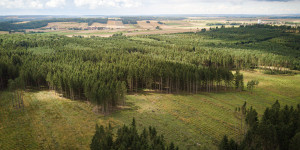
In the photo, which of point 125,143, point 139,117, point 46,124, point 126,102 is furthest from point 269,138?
point 46,124

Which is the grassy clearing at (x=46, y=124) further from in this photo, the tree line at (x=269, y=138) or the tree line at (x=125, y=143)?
the tree line at (x=269, y=138)

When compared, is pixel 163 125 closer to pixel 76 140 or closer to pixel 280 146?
pixel 76 140

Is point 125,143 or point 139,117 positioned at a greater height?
point 125,143

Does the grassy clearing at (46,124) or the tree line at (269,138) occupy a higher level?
the tree line at (269,138)

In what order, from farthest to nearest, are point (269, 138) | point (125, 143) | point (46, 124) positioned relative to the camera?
point (46, 124)
point (269, 138)
point (125, 143)

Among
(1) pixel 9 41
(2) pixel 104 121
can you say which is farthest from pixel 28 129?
(1) pixel 9 41

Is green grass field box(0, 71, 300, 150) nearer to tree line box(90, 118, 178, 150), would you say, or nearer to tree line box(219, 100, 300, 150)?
tree line box(219, 100, 300, 150)

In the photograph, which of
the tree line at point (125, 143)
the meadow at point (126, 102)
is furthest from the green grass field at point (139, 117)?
the tree line at point (125, 143)

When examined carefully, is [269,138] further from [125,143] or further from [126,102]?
[126,102]

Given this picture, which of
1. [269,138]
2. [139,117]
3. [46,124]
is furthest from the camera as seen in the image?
[139,117]
